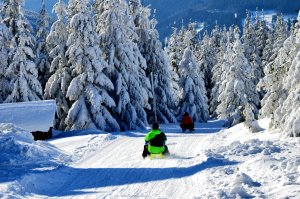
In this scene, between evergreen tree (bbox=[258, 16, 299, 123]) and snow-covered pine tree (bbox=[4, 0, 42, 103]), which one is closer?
evergreen tree (bbox=[258, 16, 299, 123])

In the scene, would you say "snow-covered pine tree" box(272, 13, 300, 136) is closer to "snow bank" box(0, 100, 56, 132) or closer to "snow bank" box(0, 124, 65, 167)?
"snow bank" box(0, 124, 65, 167)

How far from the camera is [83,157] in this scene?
17047 mm

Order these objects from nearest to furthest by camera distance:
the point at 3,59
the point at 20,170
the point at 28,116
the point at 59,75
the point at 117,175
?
the point at 117,175 < the point at 20,170 < the point at 28,116 < the point at 3,59 < the point at 59,75

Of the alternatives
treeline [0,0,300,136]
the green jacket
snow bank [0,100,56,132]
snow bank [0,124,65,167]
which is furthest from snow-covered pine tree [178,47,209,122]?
the green jacket

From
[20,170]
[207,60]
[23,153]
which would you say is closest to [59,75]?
[23,153]

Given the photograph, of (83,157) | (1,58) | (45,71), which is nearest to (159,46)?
(45,71)

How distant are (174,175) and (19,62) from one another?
80.8 feet

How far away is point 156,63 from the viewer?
4184cm

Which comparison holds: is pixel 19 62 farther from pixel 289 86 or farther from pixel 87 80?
pixel 289 86

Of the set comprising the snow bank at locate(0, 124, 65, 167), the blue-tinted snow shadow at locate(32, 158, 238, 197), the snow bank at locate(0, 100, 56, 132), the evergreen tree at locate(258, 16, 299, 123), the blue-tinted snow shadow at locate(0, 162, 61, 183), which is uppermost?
the evergreen tree at locate(258, 16, 299, 123)

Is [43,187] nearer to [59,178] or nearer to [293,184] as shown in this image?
[59,178]

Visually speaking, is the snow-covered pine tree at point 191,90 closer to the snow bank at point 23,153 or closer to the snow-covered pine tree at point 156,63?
the snow-covered pine tree at point 156,63

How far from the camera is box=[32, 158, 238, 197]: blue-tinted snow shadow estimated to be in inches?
460

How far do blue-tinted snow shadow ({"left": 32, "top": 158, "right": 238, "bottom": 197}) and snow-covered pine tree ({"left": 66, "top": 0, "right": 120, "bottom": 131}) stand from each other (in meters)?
16.4
